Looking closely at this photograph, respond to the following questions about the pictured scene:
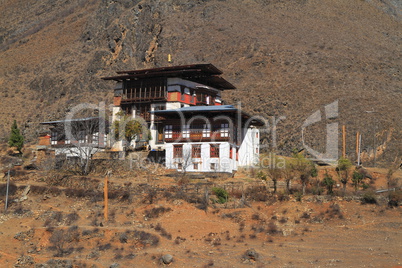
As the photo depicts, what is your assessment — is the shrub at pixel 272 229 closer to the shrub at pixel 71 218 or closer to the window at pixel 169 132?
A: the shrub at pixel 71 218

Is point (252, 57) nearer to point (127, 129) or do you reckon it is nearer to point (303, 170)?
point (127, 129)

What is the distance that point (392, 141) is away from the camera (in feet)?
221

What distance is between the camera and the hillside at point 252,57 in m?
78.8

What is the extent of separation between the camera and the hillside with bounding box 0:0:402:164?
7881 cm

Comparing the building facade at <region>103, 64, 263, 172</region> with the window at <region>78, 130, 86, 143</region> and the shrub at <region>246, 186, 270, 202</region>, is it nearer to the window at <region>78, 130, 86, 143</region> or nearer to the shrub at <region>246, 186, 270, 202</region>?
the window at <region>78, 130, 86, 143</region>

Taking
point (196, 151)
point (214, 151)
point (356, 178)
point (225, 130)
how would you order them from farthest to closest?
point (196, 151) < point (225, 130) < point (214, 151) < point (356, 178)

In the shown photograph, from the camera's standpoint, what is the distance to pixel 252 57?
98688 millimetres

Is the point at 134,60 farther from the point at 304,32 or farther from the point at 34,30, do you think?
the point at 34,30

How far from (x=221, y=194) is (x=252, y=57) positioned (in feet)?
198

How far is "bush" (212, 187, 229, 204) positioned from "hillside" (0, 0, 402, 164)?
2908cm

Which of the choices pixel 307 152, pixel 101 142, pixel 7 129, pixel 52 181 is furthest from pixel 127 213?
pixel 7 129

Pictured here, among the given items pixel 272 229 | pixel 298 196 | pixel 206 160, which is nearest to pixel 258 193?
pixel 298 196

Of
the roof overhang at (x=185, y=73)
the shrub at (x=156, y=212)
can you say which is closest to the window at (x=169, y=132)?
the roof overhang at (x=185, y=73)

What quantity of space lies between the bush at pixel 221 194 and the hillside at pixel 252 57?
2908 cm
